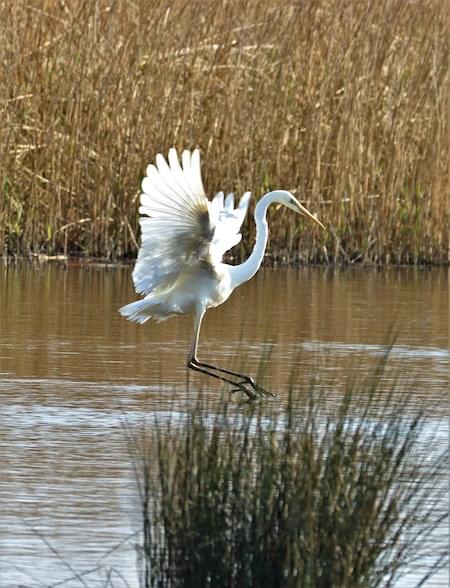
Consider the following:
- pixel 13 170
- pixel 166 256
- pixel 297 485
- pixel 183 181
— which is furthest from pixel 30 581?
pixel 13 170

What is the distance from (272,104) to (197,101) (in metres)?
0.59

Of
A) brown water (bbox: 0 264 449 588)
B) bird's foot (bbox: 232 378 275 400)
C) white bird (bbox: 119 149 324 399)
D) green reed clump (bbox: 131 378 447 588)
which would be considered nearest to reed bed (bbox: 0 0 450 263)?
brown water (bbox: 0 264 449 588)

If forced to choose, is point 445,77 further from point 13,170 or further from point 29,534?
point 29,534

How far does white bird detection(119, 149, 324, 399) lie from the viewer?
7254 mm

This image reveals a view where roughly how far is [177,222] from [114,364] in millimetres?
1181

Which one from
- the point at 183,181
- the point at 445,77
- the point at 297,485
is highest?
the point at 445,77

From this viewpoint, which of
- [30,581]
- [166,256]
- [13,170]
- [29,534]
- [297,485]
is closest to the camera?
[297,485]

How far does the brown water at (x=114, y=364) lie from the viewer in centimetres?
498

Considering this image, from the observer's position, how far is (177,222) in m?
7.52

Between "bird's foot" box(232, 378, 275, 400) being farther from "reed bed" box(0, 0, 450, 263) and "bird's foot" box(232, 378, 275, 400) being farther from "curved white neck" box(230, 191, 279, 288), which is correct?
"reed bed" box(0, 0, 450, 263)

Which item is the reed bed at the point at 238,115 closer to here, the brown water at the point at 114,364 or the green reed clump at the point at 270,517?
the brown water at the point at 114,364

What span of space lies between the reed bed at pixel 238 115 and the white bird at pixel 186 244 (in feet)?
14.5

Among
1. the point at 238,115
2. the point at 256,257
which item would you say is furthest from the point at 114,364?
the point at 238,115

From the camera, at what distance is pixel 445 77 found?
13602 millimetres
